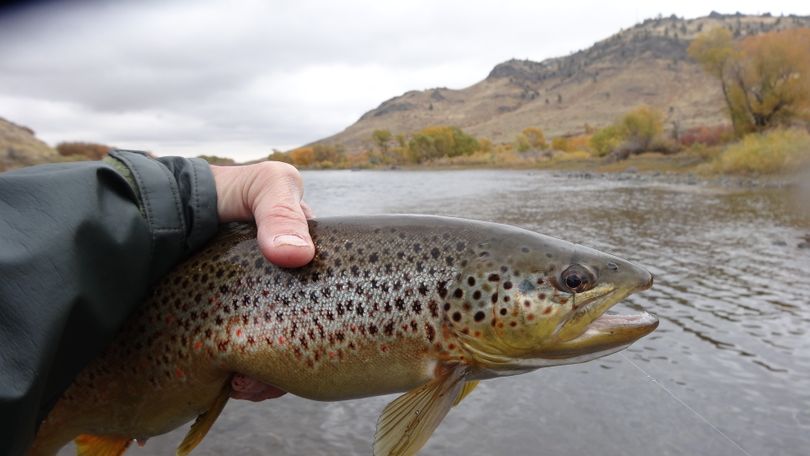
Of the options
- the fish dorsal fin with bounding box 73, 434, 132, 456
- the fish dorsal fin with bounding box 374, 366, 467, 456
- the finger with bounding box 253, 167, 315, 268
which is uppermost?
the finger with bounding box 253, 167, 315, 268

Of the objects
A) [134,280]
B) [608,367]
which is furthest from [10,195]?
[608,367]

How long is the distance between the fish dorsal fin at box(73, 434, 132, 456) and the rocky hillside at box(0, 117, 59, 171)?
18654 mm

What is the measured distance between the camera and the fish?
204cm

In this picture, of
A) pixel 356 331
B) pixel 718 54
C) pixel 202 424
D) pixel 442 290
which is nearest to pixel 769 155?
pixel 718 54

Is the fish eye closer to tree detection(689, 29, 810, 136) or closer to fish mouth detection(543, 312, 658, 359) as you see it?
fish mouth detection(543, 312, 658, 359)

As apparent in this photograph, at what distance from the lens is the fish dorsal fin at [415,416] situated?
1.93m

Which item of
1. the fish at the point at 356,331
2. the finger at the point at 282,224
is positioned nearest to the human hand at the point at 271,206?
the finger at the point at 282,224

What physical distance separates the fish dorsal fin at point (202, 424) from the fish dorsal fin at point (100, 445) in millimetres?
237

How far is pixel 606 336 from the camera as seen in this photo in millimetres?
2016

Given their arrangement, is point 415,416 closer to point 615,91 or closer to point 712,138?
point 712,138

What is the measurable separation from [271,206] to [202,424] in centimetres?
85

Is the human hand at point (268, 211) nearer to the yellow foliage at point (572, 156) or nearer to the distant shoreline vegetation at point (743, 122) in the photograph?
the distant shoreline vegetation at point (743, 122)

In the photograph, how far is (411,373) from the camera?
2035mm

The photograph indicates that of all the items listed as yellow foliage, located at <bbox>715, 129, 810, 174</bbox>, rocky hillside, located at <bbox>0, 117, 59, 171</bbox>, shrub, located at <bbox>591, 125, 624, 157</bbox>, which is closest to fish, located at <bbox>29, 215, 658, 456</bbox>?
rocky hillside, located at <bbox>0, 117, 59, 171</bbox>
